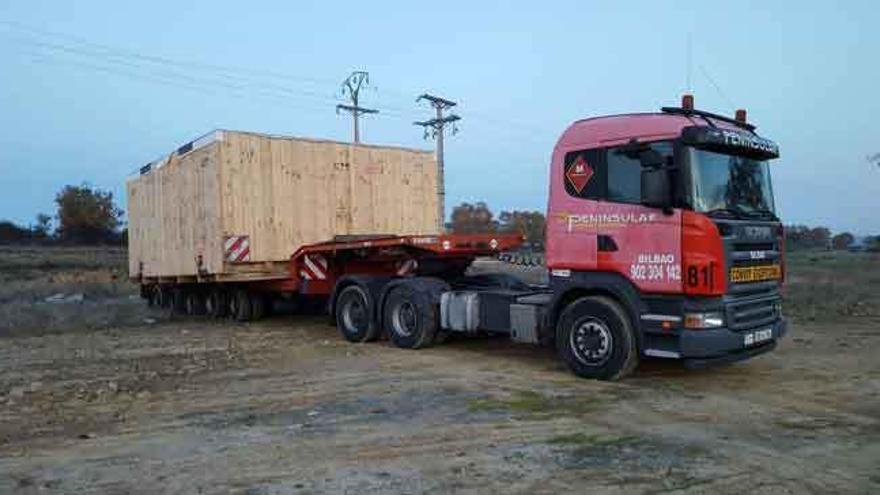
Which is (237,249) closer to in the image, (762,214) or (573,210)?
(573,210)

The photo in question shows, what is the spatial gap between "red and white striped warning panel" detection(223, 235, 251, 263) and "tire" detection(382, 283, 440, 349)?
3547 millimetres

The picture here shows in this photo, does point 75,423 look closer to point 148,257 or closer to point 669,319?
point 669,319

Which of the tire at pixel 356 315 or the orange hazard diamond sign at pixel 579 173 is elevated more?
the orange hazard diamond sign at pixel 579 173

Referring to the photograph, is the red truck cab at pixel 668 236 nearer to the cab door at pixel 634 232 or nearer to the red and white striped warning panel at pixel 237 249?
the cab door at pixel 634 232

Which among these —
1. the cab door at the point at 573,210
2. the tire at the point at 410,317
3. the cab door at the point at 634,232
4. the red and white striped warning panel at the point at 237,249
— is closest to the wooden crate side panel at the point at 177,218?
the red and white striped warning panel at the point at 237,249

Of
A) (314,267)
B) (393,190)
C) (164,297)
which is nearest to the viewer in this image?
(314,267)

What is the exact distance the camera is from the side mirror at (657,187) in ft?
27.5

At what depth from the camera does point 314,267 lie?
14742 millimetres

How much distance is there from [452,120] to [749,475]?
4084 centimetres

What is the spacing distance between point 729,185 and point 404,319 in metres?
5.38

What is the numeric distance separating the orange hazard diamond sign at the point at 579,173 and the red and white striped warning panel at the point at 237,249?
7310 millimetres

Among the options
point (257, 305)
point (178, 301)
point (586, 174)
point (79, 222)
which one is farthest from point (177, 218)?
point (79, 222)

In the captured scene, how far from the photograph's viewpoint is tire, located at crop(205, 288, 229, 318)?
696 inches

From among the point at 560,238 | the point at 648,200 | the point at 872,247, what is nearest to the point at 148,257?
the point at 560,238
